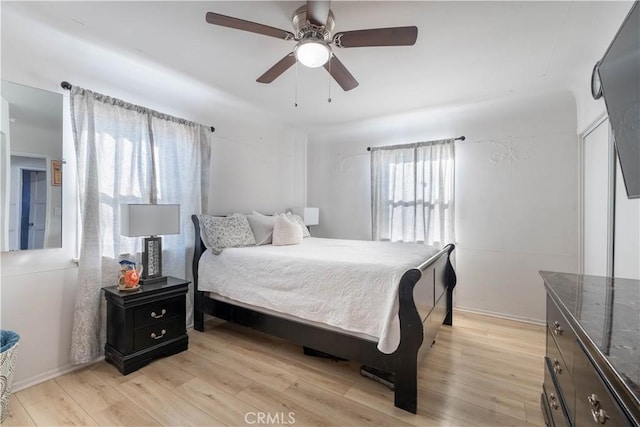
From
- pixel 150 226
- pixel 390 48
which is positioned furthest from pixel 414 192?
pixel 150 226

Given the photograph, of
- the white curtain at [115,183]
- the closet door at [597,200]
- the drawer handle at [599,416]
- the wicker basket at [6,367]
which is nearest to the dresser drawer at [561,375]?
the drawer handle at [599,416]

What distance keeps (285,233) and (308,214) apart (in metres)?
1.19

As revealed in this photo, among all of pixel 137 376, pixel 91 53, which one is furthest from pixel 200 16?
pixel 137 376

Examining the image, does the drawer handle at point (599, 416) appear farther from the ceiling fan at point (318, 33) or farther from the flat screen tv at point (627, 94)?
the ceiling fan at point (318, 33)

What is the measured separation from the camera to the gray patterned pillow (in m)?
2.88

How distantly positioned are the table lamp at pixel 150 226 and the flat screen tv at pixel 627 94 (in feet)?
9.98

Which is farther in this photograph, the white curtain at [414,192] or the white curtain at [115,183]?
the white curtain at [414,192]

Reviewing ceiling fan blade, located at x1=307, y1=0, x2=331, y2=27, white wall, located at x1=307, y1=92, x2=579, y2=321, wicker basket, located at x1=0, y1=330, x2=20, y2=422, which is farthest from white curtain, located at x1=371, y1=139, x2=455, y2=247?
wicker basket, located at x1=0, y1=330, x2=20, y2=422

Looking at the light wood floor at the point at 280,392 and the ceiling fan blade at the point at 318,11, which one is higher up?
the ceiling fan blade at the point at 318,11

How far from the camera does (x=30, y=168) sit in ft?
6.60

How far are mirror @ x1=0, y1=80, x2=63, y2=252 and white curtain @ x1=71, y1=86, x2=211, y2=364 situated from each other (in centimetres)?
14

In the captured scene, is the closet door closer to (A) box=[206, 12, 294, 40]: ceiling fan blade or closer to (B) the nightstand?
(A) box=[206, 12, 294, 40]: ceiling fan blade

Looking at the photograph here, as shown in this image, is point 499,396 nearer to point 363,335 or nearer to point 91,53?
point 363,335

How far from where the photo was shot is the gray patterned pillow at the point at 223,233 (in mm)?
2881
